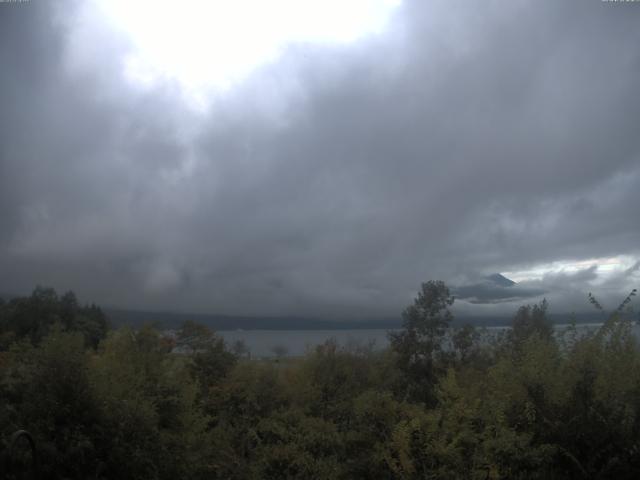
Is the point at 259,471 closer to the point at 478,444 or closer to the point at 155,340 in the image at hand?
the point at 478,444

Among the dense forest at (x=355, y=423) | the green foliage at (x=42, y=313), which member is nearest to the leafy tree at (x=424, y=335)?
the dense forest at (x=355, y=423)

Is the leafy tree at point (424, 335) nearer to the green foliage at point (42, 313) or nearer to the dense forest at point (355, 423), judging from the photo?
the dense forest at point (355, 423)

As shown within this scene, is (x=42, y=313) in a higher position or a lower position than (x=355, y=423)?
higher

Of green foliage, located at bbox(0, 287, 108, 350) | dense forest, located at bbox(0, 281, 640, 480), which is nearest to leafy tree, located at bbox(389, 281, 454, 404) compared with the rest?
dense forest, located at bbox(0, 281, 640, 480)

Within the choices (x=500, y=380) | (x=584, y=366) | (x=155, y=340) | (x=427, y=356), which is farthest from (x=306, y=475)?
(x=427, y=356)

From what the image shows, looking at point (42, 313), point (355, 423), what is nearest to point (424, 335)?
point (355, 423)

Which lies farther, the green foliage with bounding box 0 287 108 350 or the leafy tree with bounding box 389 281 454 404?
the green foliage with bounding box 0 287 108 350

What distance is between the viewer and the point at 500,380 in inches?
440

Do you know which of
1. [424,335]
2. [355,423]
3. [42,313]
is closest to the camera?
[355,423]

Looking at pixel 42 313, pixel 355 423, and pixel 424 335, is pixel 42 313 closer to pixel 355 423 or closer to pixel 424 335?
pixel 424 335

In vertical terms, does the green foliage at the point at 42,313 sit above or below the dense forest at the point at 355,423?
above

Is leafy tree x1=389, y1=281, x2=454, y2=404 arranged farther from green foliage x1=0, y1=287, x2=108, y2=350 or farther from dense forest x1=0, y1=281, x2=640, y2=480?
green foliage x1=0, y1=287, x2=108, y2=350

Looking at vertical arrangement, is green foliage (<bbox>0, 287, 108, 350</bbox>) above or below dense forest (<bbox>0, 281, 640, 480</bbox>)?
above

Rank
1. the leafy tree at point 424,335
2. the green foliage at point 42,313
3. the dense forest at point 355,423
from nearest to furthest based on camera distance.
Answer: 1. the dense forest at point 355,423
2. the leafy tree at point 424,335
3. the green foliage at point 42,313
